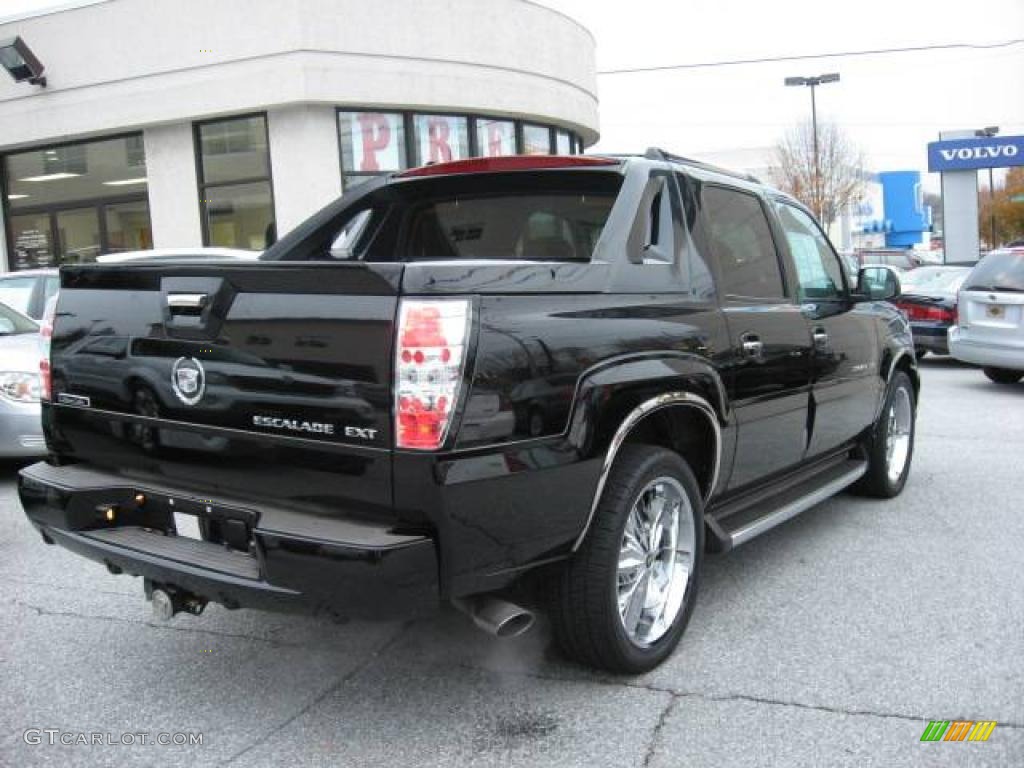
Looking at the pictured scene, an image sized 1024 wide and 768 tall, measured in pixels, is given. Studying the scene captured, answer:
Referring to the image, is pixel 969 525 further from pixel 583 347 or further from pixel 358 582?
pixel 358 582

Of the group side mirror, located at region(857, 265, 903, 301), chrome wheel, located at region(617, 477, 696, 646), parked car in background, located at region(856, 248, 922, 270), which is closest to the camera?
chrome wheel, located at region(617, 477, 696, 646)

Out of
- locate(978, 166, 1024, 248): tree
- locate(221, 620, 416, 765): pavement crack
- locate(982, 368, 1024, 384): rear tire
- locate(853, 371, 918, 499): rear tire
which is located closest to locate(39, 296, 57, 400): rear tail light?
locate(221, 620, 416, 765): pavement crack

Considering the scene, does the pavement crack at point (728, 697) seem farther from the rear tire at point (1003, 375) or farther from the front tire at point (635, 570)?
the rear tire at point (1003, 375)

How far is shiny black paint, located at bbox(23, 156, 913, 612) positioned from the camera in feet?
9.08

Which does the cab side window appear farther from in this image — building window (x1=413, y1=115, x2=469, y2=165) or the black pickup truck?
building window (x1=413, y1=115, x2=469, y2=165)

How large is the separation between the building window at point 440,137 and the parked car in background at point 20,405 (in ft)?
32.8

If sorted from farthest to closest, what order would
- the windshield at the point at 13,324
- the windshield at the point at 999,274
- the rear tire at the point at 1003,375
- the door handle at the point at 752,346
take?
the rear tire at the point at 1003,375 → the windshield at the point at 999,274 → the windshield at the point at 13,324 → the door handle at the point at 752,346

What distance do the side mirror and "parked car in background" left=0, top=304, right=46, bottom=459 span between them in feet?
17.9

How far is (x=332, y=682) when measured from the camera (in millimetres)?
3535

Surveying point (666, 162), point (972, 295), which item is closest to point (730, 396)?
point (666, 162)

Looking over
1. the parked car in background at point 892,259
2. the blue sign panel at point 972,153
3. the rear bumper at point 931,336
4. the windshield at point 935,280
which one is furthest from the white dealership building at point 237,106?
the parked car in background at point 892,259

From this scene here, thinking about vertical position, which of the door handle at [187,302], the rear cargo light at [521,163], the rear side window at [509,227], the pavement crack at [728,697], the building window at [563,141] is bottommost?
the pavement crack at [728,697]

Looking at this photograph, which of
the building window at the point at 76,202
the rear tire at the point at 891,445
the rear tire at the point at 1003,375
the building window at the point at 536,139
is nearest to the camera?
the rear tire at the point at 891,445

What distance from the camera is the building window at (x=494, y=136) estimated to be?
16859 mm
